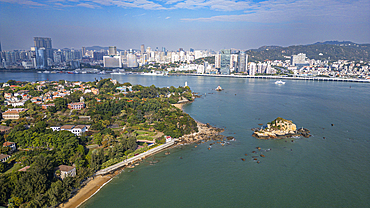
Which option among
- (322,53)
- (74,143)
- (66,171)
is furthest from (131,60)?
(322,53)

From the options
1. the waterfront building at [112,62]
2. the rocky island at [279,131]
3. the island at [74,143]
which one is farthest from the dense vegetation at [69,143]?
the waterfront building at [112,62]

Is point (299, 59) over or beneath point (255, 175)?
over

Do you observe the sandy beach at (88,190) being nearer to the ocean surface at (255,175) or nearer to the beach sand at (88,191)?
the beach sand at (88,191)

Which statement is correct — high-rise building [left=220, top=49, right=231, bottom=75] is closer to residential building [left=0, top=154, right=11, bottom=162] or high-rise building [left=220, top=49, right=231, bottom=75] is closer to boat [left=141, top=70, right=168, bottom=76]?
boat [left=141, top=70, right=168, bottom=76]

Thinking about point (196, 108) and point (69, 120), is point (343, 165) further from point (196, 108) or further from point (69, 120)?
point (69, 120)

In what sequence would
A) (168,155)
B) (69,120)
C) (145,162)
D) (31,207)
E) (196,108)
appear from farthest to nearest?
1. (196,108)
2. (69,120)
3. (168,155)
4. (145,162)
5. (31,207)

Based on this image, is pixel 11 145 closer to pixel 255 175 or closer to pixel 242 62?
pixel 255 175

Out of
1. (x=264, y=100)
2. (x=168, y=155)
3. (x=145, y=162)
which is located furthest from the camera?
(x=264, y=100)

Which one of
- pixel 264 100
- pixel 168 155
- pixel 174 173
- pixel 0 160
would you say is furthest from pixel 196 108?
pixel 0 160
